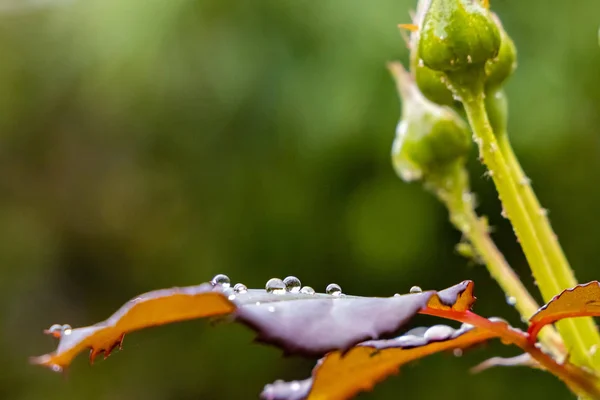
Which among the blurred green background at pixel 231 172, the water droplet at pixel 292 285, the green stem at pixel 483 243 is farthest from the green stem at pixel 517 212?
the blurred green background at pixel 231 172

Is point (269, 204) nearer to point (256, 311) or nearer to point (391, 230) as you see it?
point (391, 230)

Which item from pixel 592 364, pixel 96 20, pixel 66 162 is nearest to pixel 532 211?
pixel 592 364

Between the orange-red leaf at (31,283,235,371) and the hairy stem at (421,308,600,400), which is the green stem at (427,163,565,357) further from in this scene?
the orange-red leaf at (31,283,235,371)

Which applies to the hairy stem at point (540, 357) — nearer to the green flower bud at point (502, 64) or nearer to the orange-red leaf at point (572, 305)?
the orange-red leaf at point (572, 305)

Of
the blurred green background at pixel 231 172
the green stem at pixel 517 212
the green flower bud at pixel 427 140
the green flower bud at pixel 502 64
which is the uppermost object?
the blurred green background at pixel 231 172

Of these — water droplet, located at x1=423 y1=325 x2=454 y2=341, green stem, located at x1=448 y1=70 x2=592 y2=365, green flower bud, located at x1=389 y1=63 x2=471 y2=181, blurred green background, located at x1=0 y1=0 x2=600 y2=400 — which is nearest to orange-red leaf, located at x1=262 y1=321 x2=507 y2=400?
water droplet, located at x1=423 y1=325 x2=454 y2=341

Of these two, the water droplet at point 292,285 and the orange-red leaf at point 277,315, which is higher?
the water droplet at point 292,285
